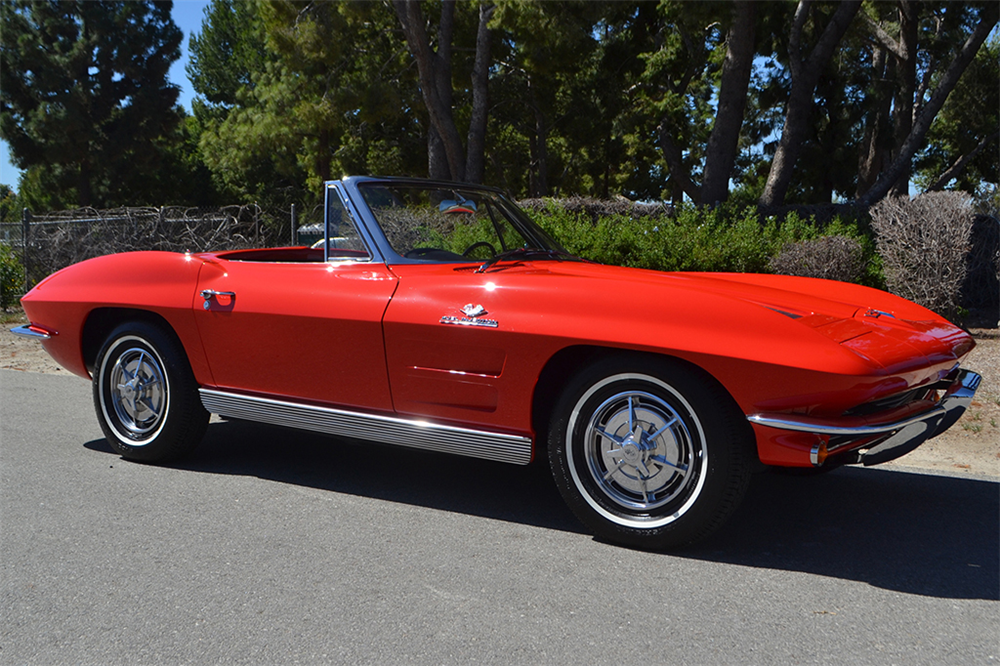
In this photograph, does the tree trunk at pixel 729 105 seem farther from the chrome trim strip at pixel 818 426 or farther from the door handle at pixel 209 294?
the chrome trim strip at pixel 818 426

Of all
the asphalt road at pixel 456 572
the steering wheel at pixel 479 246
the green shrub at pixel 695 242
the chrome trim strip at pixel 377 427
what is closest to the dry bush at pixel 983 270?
the green shrub at pixel 695 242

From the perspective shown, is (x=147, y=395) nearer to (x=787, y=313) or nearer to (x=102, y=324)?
(x=102, y=324)

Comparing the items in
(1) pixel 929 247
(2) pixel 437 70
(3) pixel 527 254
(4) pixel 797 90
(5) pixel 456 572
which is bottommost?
(5) pixel 456 572

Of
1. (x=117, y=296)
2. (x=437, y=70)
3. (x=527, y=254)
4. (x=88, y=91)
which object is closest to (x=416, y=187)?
(x=527, y=254)

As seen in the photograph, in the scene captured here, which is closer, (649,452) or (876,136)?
(649,452)

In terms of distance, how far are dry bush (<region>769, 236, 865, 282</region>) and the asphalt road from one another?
16.2 feet

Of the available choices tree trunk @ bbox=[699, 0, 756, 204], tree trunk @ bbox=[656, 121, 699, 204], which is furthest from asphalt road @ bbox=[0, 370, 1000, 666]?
tree trunk @ bbox=[656, 121, 699, 204]

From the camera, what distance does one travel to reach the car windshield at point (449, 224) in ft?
13.7

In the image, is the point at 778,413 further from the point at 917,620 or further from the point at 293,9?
the point at 293,9

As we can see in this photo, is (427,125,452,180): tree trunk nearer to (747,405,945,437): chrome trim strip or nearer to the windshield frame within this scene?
the windshield frame

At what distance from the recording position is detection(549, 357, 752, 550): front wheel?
313 cm

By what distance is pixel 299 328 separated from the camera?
4.04 metres

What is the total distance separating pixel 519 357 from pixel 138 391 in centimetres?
243

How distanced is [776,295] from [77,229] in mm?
13115
